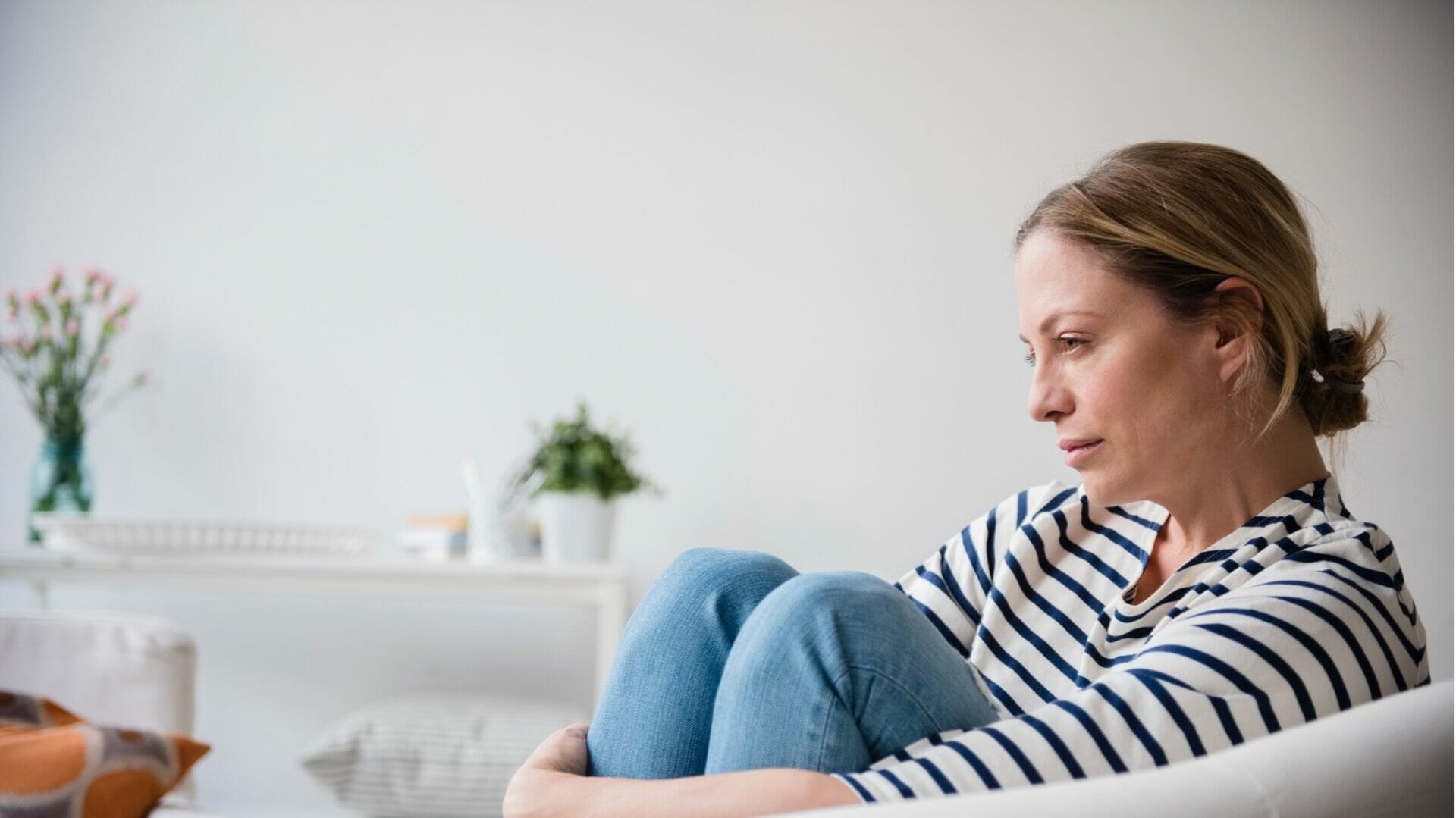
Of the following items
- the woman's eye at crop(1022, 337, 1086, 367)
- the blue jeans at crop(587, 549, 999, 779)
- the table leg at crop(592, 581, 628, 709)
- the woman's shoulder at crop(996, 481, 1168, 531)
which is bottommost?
the table leg at crop(592, 581, 628, 709)

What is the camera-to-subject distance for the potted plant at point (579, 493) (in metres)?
2.27

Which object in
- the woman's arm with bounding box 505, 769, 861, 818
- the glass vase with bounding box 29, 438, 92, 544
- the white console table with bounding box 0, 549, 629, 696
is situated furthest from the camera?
the glass vase with bounding box 29, 438, 92, 544

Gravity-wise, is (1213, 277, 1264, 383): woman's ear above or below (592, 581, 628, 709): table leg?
above

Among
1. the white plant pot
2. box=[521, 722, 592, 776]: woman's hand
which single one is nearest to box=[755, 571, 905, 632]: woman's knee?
box=[521, 722, 592, 776]: woman's hand

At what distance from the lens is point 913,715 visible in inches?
31.7

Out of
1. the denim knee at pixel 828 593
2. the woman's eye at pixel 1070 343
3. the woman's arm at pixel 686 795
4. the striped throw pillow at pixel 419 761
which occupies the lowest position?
the striped throw pillow at pixel 419 761

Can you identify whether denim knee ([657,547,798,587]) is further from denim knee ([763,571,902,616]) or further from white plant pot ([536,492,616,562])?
white plant pot ([536,492,616,562])

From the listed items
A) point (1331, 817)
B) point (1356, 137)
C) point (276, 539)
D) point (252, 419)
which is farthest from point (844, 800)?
point (1356, 137)

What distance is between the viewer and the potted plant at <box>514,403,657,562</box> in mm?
2266

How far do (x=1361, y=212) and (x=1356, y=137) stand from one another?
0.53 feet

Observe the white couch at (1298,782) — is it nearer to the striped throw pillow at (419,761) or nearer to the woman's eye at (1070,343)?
the woman's eye at (1070,343)

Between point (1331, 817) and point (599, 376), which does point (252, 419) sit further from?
point (1331, 817)

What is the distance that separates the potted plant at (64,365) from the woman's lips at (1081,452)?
6.95 feet

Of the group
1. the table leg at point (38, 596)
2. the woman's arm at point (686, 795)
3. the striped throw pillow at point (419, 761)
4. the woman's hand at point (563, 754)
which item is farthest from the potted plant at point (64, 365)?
the woman's arm at point (686, 795)
